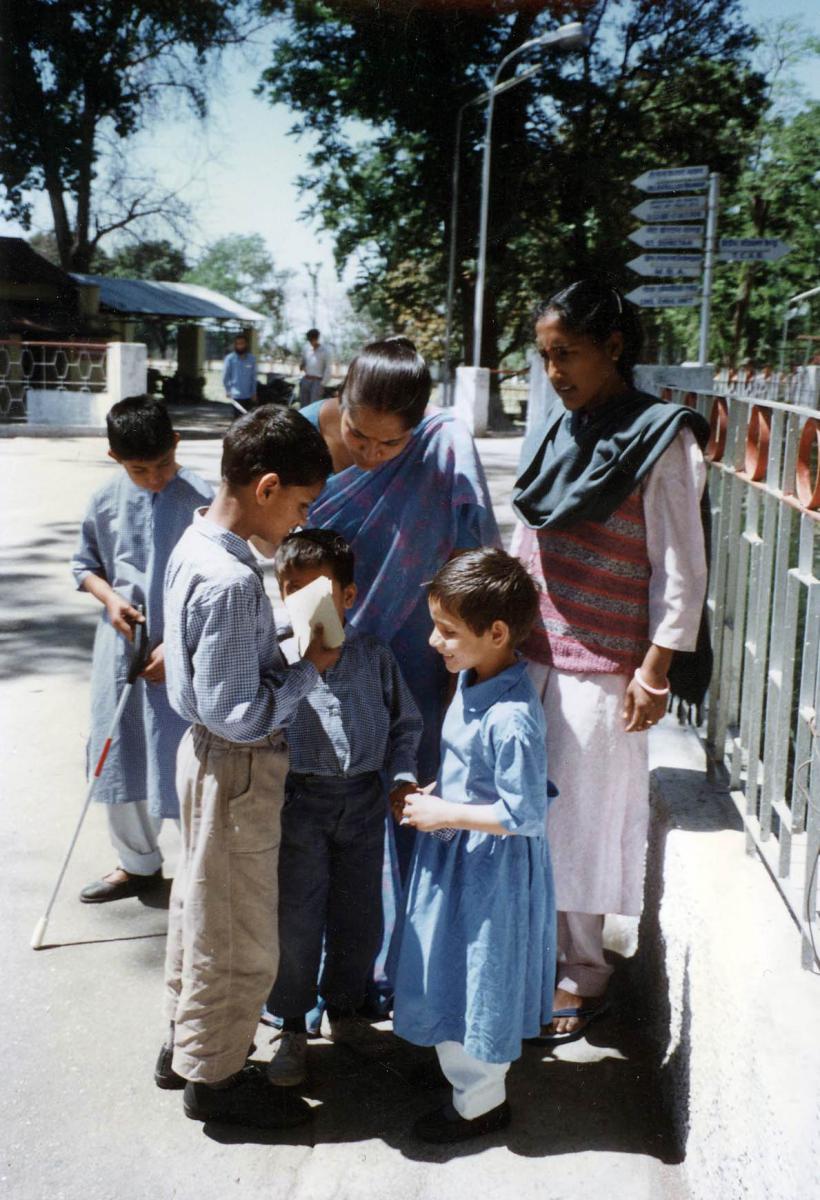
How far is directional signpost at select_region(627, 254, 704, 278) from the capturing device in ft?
21.2

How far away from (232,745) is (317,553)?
18.1 inches

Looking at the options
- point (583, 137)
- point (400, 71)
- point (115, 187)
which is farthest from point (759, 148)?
point (115, 187)

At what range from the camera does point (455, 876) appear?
233 cm

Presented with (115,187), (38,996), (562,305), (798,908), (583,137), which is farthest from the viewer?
(115,187)

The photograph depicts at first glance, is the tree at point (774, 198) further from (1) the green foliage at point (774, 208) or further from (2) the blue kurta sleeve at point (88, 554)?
(2) the blue kurta sleeve at point (88, 554)

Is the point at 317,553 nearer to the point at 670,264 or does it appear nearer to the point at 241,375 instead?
the point at 670,264

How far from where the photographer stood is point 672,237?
6.39m

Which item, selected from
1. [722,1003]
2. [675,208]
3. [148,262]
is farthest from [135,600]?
[148,262]

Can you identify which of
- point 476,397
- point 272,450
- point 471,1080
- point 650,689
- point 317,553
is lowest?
point 471,1080

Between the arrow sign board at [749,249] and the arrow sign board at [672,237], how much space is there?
0.46 feet

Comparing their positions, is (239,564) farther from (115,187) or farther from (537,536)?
(115,187)

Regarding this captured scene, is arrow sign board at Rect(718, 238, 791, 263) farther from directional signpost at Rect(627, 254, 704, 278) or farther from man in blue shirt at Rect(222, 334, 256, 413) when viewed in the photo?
man in blue shirt at Rect(222, 334, 256, 413)

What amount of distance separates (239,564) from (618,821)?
1084mm

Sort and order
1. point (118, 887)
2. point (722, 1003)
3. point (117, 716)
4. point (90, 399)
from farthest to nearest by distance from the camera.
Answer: point (90, 399)
point (118, 887)
point (117, 716)
point (722, 1003)
